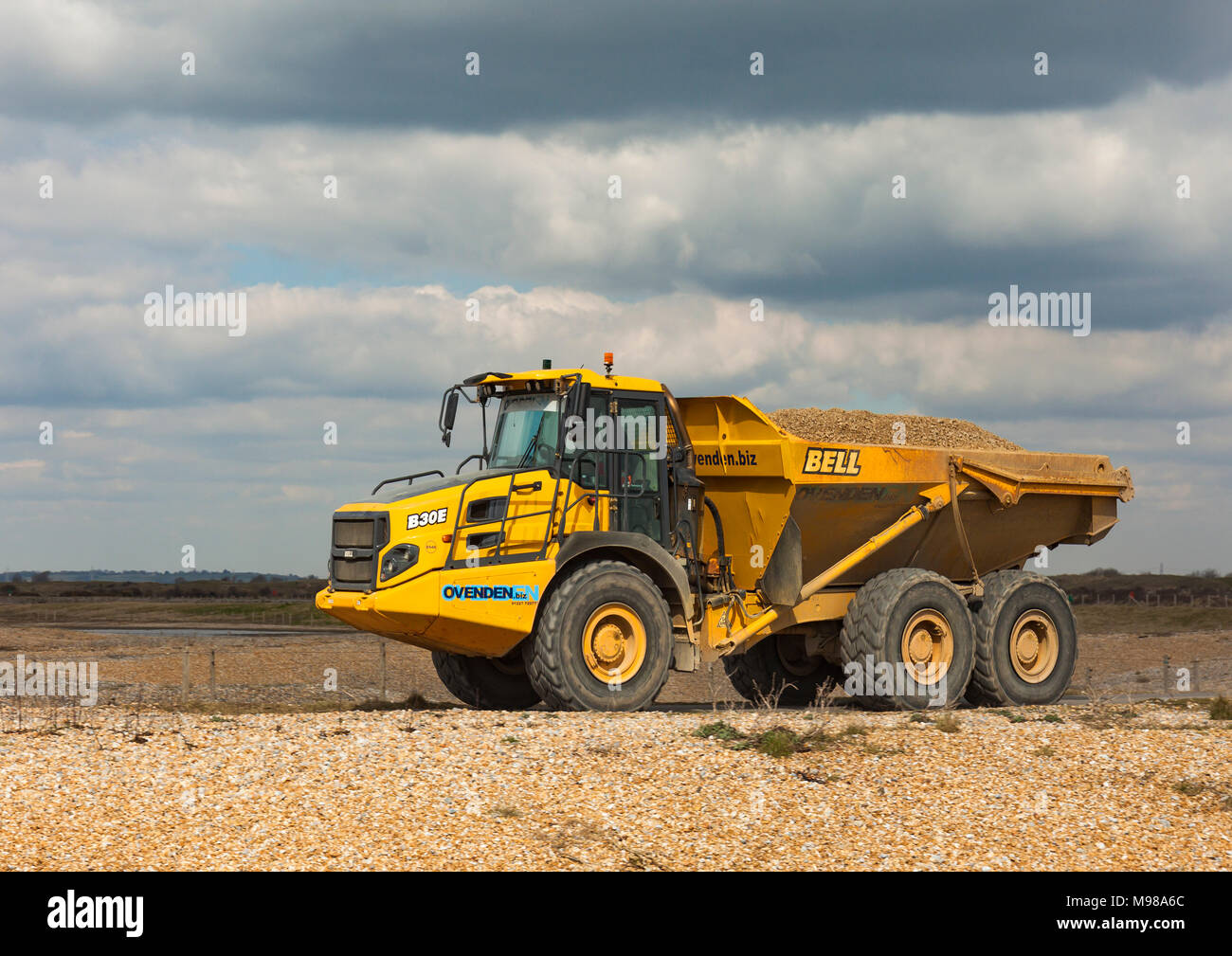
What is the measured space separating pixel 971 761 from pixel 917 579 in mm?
4901

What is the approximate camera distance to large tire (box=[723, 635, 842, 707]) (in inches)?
760

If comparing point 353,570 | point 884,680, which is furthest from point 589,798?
point 884,680

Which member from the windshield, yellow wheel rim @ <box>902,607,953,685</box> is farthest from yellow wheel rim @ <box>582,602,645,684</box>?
yellow wheel rim @ <box>902,607,953,685</box>

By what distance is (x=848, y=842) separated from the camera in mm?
9750

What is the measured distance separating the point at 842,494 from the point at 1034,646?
4.19 meters

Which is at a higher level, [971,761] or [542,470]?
[542,470]

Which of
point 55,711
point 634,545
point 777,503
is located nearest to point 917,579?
point 777,503

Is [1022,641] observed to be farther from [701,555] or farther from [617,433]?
[617,433]

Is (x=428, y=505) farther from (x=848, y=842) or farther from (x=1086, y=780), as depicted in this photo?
(x=1086, y=780)

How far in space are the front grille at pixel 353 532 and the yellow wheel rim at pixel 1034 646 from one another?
890cm

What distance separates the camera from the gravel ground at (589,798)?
9273 millimetres

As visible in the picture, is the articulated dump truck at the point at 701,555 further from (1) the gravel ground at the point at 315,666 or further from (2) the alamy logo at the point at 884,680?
(1) the gravel ground at the point at 315,666

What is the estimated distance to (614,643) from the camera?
1470 centimetres

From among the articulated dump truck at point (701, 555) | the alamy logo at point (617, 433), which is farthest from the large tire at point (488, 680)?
the alamy logo at point (617, 433)
